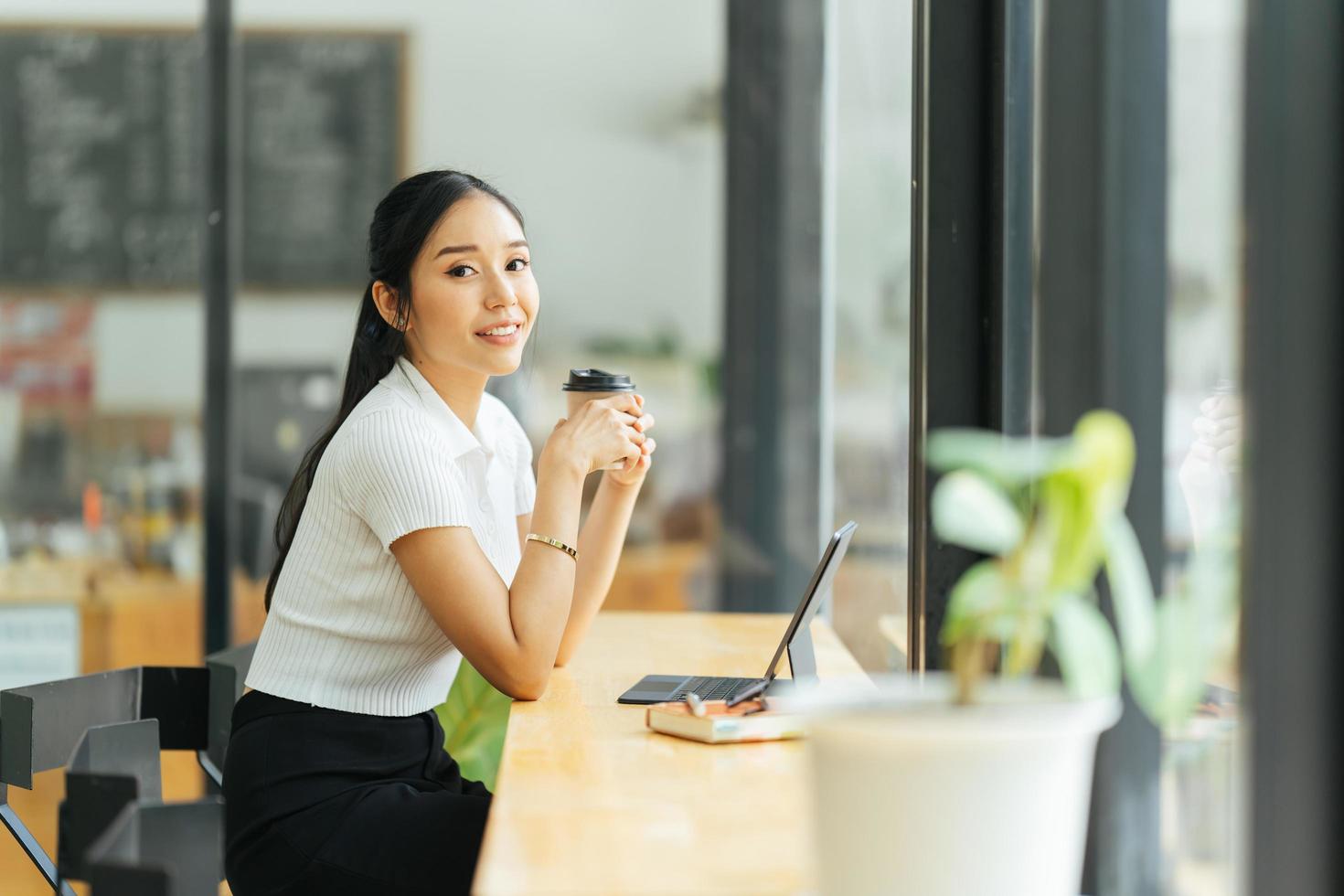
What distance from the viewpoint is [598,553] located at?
5.82 ft

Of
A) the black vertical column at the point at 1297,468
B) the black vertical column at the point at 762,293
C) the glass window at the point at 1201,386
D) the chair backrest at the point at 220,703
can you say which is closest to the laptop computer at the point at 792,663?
the glass window at the point at 1201,386

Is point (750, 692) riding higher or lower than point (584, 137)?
lower

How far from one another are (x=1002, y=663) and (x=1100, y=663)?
1.82 ft

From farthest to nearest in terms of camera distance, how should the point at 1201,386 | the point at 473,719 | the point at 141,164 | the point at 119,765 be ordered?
the point at 141,164, the point at 473,719, the point at 119,765, the point at 1201,386

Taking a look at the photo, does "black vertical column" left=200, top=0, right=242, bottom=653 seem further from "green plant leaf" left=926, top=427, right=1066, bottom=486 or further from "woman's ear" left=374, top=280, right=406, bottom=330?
"green plant leaf" left=926, top=427, right=1066, bottom=486

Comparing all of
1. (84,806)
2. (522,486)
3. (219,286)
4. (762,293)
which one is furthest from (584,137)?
(84,806)

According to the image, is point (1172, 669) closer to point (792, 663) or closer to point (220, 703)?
point (792, 663)

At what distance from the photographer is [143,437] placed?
308cm

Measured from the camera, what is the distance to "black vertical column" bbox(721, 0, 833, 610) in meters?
3.25

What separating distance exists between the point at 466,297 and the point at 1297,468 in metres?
1.20

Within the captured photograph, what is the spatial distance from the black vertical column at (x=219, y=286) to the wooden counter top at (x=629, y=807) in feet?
5.38

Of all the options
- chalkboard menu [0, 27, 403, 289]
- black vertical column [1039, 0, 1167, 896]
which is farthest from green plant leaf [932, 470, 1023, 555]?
chalkboard menu [0, 27, 403, 289]

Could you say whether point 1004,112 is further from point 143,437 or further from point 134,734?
point 143,437

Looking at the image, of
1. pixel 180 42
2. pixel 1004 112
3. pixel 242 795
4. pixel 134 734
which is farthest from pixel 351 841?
pixel 180 42
